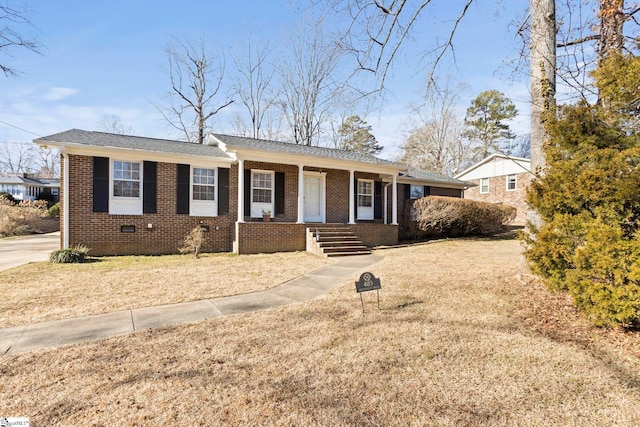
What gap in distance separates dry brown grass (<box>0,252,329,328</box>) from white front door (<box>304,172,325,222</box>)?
158 inches

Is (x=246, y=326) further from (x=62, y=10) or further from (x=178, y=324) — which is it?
(x=62, y=10)

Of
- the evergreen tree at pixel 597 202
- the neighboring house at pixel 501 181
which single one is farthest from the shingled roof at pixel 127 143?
the neighboring house at pixel 501 181

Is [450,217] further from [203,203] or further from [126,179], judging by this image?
[126,179]

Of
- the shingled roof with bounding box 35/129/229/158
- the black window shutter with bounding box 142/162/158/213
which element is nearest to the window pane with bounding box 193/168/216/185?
the shingled roof with bounding box 35/129/229/158

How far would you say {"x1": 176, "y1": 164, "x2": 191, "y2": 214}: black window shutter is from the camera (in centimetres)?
1093

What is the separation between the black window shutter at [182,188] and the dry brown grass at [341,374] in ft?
25.8

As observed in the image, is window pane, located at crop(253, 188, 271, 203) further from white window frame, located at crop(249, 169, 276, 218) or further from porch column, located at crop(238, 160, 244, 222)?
porch column, located at crop(238, 160, 244, 222)

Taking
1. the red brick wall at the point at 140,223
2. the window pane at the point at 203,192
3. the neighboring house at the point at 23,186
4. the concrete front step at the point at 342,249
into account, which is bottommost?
the concrete front step at the point at 342,249

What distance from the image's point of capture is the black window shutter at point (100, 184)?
9.91 m

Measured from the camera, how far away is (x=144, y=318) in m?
4.19

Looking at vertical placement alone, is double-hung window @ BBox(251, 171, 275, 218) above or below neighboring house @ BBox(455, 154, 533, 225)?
below

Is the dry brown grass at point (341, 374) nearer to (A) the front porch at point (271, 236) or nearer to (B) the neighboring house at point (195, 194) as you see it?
(A) the front porch at point (271, 236)

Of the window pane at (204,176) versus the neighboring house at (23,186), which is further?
the neighboring house at (23,186)

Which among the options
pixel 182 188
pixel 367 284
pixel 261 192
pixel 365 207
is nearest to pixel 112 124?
pixel 182 188
